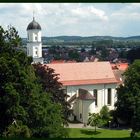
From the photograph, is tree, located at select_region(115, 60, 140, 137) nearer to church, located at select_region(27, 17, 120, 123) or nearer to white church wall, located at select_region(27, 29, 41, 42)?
church, located at select_region(27, 17, 120, 123)

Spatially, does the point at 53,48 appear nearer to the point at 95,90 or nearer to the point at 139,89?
the point at 95,90

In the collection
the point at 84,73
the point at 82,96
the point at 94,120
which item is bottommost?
the point at 94,120

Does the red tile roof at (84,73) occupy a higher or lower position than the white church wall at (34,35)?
lower

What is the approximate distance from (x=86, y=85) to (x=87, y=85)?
80 mm

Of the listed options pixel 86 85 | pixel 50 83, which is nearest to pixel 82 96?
pixel 86 85

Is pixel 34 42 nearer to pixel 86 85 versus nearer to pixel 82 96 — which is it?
pixel 86 85

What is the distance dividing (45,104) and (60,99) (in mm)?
9120

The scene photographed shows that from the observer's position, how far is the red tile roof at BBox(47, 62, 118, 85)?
2866cm

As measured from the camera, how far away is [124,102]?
2414cm

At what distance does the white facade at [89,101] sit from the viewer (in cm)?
2773

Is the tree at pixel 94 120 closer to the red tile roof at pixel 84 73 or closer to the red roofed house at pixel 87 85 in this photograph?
the red roofed house at pixel 87 85

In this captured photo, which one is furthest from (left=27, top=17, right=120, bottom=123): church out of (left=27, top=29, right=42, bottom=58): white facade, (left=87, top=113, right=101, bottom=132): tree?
(left=27, top=29, right=42, bottom=58): white facade

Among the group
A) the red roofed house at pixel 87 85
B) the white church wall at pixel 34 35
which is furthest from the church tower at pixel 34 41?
the red roofed house at pixel 87 85

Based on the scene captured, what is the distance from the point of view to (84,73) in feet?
95.8
